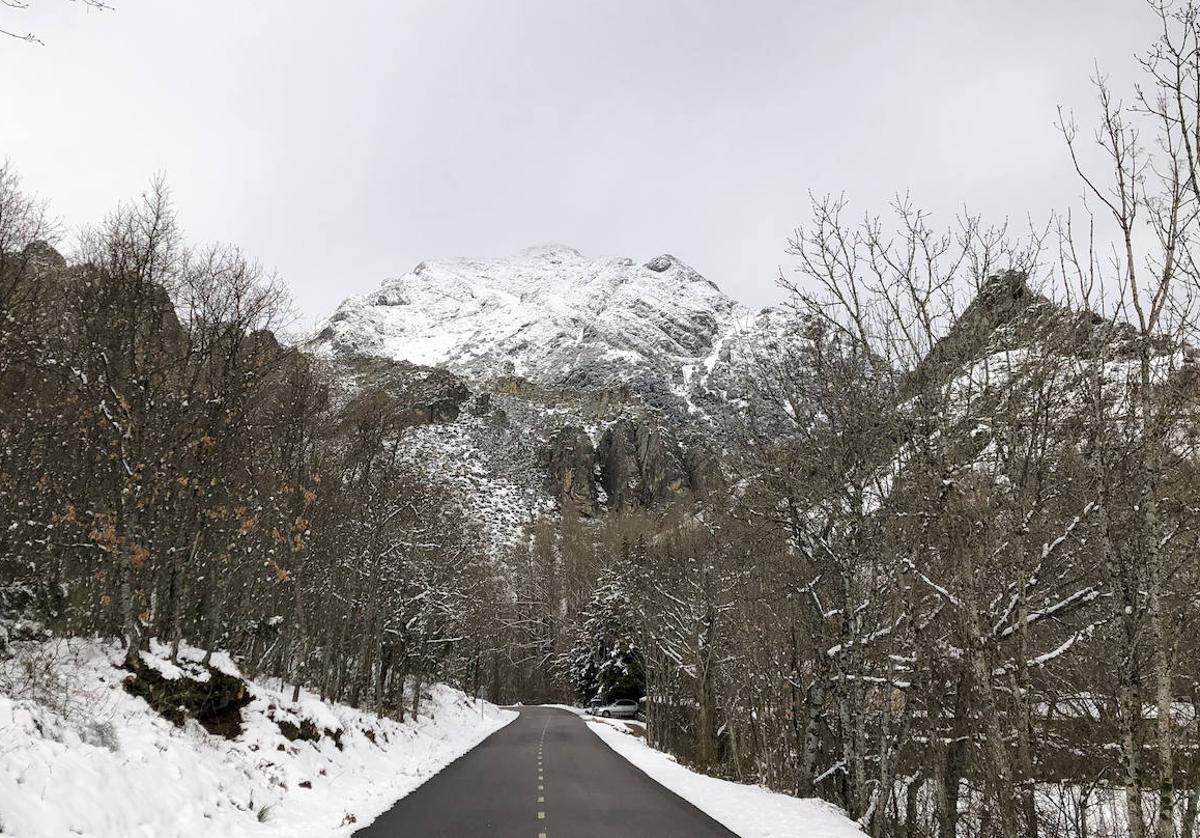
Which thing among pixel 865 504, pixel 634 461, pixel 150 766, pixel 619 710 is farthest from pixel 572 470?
pixel 150 766

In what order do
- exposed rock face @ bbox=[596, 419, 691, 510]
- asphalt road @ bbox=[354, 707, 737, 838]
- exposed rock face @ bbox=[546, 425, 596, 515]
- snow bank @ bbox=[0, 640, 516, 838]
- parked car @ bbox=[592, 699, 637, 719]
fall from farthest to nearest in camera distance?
1. exposed rock face @ bbox=[596, 419, 691, 510]
2. exposed rock face @ bbox=[546, 425, 596, 515]
3. parked car @ bbox=[592, 699, 637, 719]
4. asphalt road @ bbox=[354, 707, 737, 838]
5. snow bank @ bbox=[0, 640, 516, 838]

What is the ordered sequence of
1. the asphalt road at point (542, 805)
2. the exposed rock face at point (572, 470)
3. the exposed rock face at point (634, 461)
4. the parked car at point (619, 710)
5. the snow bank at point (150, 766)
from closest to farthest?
the snow bank at point (150, 766), the asphalt road at point (542, 805), the parked car at point (619, 710), the exposed rock face at point (572, 470), the exposed rock face at point (634, 461)

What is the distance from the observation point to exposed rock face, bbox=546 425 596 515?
131 metres

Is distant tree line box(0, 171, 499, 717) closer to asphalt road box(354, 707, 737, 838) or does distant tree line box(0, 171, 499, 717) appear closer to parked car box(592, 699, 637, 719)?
asphalt road box(354, 707, 737, 838)

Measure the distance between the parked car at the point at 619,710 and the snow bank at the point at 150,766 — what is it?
4201 cm

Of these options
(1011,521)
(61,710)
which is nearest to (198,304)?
(61,710)

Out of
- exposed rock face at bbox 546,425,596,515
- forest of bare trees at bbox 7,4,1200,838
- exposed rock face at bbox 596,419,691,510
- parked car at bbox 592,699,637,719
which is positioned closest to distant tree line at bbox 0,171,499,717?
forest of bare trees at bbox 7,4,1200,838

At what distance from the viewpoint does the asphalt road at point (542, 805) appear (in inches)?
446

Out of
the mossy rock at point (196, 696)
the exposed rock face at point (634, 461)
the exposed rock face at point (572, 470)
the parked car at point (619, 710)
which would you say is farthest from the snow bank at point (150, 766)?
the exposed rock face at point (634, 461)

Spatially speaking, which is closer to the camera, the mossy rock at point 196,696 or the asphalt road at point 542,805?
the asphalt road at point 542,805

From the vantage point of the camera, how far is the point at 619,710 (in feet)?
188

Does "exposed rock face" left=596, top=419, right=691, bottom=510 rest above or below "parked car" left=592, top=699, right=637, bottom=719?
above

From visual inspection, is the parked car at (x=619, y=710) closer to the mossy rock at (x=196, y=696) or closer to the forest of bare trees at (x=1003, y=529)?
the forest of bare trees at (x=1003, y=529)

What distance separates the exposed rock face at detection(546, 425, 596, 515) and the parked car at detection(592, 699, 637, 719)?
68.5 m
